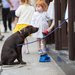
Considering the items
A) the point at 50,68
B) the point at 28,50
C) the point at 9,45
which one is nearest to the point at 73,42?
the point at 50,68

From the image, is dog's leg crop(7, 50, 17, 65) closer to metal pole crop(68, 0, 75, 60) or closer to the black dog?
the black dog

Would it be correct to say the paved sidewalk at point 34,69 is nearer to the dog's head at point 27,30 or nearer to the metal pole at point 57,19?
the metal pole at point 57,19

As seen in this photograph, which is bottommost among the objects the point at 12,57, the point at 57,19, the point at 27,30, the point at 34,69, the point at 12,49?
the point at 34,69

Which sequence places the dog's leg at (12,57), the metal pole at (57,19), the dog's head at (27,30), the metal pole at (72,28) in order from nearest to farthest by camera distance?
the metal pole at (72,28) < the dog's leg at (12,57) < the dog's head at (27,30) < the metal pole at (57,19)

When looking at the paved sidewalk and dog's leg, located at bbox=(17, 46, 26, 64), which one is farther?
dog's leg, located at bbox=(17, 46, 26, 64)

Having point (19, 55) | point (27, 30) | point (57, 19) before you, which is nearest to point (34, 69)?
point (19, 55)

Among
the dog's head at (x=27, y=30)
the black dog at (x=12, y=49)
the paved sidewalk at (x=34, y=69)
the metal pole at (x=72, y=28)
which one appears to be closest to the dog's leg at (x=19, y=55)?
the black dog at (x=12, y=49)

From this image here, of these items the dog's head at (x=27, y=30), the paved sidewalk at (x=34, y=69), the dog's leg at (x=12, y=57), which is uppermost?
the dog's head at (x=27, y=30)

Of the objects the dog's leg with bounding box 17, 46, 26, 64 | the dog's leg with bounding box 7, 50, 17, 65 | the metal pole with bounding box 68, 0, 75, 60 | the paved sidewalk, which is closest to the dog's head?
the dog's leg with bounding box 17, 46, 26, 64

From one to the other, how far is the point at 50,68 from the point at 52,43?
8.62 ft

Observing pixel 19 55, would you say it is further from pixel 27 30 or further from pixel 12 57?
pixel 27 30

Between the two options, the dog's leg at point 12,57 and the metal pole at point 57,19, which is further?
the metal pole at point 57,19

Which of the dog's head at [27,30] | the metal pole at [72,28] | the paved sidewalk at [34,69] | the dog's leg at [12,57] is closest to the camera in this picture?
the metal pole at [72,28]

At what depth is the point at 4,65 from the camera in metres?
8.95
